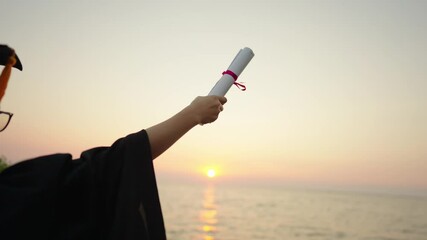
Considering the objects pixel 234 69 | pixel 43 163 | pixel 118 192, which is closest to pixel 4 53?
pixel 43 163

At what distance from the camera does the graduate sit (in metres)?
1.70

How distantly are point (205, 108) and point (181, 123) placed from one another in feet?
0.56

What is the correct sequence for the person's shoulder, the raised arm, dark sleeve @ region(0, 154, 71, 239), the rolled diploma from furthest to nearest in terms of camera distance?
the rolled diploma, the raised arm, the person's shoulder, dark sleeve @ region(0, 154, 71, 239)

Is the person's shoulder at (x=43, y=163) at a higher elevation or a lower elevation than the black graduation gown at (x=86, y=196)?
higher

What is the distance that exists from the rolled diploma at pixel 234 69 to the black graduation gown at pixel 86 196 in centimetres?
59

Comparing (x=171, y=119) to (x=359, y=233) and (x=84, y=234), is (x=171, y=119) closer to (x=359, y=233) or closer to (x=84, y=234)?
(x=84, y=234)

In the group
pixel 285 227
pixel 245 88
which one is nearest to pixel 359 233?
pixel 285 227

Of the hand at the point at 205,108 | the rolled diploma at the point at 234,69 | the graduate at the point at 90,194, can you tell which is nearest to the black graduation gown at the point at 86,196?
the graduate at the point at 90,194

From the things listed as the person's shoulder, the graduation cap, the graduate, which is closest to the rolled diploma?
the graduate

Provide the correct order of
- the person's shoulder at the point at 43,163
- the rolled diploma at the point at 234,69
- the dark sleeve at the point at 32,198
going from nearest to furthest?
the dark sleeve at the point at 32,198
the person's shoulder at the point at 43,163
the rolled diploma at the point at 234,69

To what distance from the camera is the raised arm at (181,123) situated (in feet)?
6.48

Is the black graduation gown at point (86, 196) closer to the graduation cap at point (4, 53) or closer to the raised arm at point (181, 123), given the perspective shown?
the raised arm at point (181, 123)

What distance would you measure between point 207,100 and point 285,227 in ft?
124

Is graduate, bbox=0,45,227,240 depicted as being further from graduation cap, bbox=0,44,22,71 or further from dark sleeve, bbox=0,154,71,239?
graduation cap, bbox=0,44,22,71
